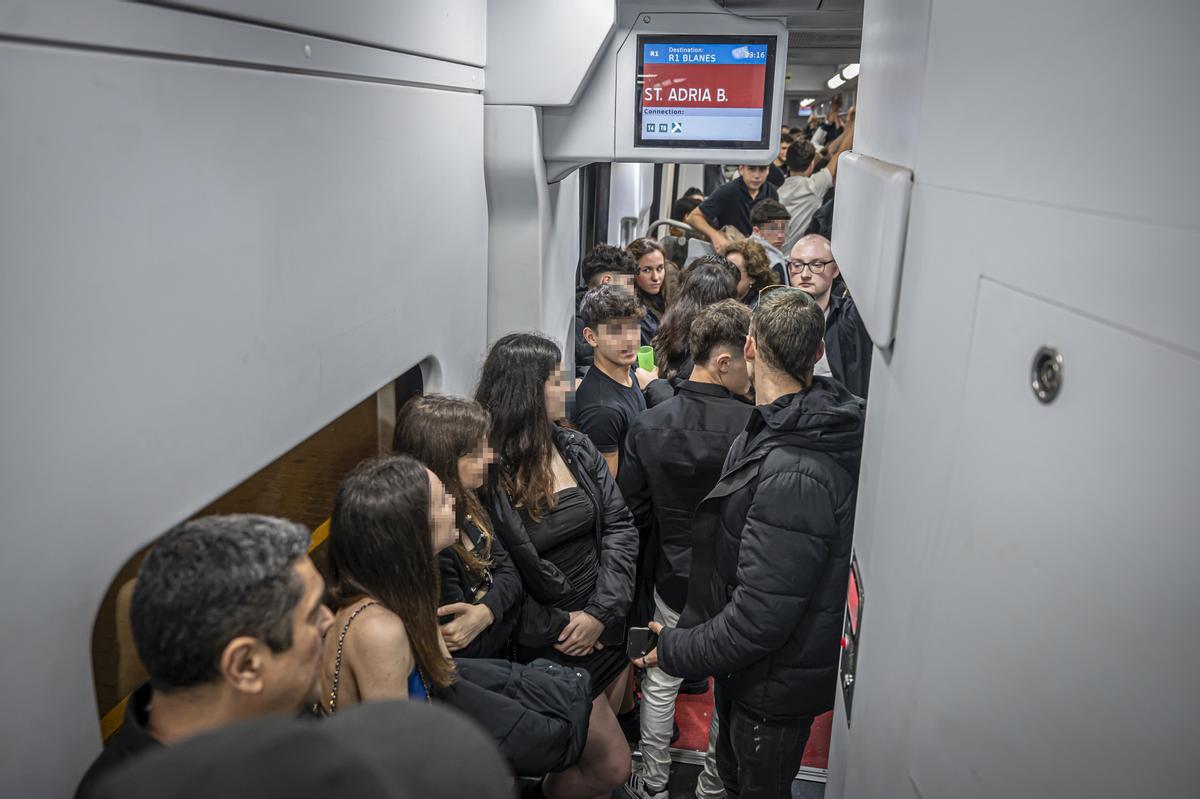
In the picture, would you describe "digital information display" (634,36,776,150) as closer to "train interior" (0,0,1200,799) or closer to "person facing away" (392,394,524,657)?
"train interior" (0,0,1200,799)

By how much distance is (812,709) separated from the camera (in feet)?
7.57

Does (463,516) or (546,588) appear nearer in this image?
(463,516)

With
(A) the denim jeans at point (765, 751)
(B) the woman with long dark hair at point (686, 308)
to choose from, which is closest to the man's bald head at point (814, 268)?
(B) the woman with long dark hair at point (686, 308)

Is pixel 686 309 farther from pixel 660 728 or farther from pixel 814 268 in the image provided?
pixel 660 728

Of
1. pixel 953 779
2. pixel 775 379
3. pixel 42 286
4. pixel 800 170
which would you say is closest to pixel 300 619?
pixel 42 286

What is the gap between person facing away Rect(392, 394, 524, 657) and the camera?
209 centimetres

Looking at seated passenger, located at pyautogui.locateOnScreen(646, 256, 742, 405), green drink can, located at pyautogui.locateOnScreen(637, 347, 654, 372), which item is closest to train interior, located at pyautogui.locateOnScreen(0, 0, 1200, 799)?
seated passenger, located at pyautogui.locateOnScreen(646, 256, 742, 405)

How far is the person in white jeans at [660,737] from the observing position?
2.81m

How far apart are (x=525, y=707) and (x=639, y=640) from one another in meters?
0.63

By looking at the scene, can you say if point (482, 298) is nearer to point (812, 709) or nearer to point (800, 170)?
point (812, 709)

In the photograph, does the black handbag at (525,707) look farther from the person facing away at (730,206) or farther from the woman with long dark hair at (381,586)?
the person facing away at (730,206)

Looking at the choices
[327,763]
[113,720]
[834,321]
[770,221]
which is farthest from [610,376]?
[770,221]

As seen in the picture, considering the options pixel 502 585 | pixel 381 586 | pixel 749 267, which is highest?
pixel 749 267

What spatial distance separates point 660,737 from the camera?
9.43 ft
